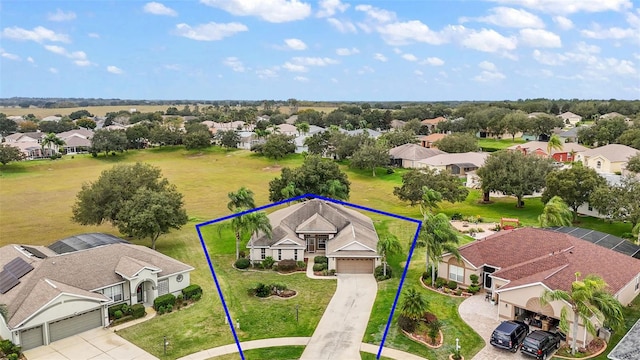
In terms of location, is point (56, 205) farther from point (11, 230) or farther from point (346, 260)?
point (346, 260)

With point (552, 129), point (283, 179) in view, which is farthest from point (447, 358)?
point (552, 129)

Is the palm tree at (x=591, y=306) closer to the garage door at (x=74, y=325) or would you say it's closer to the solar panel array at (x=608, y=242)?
the solar panel array at (x=608, y=242)

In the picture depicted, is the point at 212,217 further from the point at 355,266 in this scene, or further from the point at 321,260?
the point at 355,266

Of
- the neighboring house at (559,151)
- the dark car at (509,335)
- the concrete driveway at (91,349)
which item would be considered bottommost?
the concrete driveway at (91,349)

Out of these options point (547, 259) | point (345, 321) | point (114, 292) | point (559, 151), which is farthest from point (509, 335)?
point (559, 151)

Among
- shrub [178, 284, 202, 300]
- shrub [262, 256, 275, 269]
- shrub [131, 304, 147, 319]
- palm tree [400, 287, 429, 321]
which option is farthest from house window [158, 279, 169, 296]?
palm tree [400, 287, 429, 321]

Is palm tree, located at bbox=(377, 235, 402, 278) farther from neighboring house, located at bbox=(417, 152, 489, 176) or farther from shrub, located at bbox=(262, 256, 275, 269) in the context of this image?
neighboring house, located at bbox=(417, 152, 489, 176)

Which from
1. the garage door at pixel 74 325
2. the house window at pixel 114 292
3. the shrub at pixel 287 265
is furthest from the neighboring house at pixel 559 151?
the garage door at pixel 74 325
